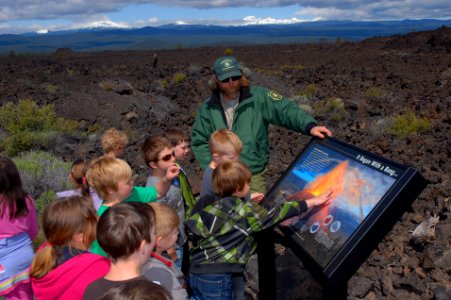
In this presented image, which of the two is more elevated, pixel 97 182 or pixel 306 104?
pixel 97 182

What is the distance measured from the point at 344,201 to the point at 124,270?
1288 millimetres

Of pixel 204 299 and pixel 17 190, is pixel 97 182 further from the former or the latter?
pixel 204 299

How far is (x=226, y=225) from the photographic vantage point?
3121 mm

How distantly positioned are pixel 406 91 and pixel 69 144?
11.3 metres

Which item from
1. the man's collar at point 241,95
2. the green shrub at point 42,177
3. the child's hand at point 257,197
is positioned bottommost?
the green shrub at point 42,177

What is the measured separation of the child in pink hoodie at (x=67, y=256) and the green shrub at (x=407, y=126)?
850 centimetres

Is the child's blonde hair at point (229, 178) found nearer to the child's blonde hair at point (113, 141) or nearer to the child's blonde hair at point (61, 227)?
the child's blonde hair at point (61, 227)

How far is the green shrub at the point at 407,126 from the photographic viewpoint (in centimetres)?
1044

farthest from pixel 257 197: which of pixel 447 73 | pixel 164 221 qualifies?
pixel 447 73

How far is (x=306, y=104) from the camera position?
1656 cm

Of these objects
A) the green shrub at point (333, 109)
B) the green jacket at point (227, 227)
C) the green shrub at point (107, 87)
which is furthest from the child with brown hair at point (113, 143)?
the green shrub at point (107, 87)

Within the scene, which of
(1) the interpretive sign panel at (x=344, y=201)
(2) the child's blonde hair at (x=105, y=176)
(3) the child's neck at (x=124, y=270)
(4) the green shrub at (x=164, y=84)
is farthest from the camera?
(4) the green shrub at (x=164, y=84)

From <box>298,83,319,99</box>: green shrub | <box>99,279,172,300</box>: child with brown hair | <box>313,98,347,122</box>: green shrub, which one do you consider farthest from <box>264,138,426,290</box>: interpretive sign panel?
<box>298,83,319,99</box>: green shrub

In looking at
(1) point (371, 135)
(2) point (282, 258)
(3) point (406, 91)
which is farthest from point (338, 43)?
(2) point (282, 258)
